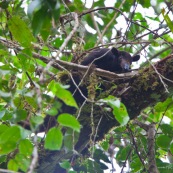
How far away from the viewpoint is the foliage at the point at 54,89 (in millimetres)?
2285

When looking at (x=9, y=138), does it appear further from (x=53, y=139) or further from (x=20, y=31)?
(x=20, y=31)

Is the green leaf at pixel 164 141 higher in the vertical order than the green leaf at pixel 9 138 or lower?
lower

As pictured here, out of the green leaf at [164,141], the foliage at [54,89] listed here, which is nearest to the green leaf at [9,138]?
the foliage at [54,89]

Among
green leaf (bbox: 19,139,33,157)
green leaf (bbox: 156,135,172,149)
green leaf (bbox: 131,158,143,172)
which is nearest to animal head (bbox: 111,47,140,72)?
green leaf (bbox: 131,158,143,172)

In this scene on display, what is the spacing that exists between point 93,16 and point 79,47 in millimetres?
870

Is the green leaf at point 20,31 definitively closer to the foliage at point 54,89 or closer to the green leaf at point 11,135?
the foliage at point 54,89

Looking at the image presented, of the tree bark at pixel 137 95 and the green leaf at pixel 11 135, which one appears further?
the tree bark at pixel 137 95

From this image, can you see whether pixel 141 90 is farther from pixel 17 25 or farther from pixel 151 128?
pixel 17 25

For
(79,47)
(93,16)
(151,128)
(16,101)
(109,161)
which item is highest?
(93,16)

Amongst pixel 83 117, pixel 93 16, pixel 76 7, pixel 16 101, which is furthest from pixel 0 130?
pixel 93 16

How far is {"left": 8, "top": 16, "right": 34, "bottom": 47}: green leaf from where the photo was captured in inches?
133

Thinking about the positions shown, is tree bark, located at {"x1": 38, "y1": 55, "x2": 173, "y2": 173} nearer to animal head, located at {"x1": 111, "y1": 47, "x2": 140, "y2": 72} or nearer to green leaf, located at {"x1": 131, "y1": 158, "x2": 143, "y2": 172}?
green leaf, located at {"x1": 131, "y1": 158, "x2": 143, "y2": 172}

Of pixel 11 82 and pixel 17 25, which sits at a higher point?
pixel 17 25

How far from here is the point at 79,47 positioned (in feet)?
14.5
